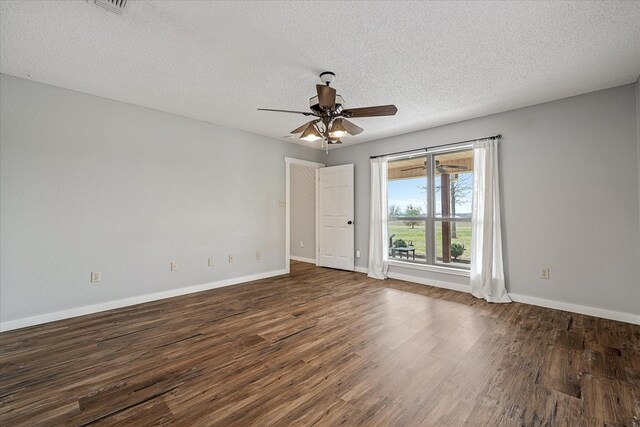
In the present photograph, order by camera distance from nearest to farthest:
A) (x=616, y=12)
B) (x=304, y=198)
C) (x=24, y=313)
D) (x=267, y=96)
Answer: (x=616, y=12)
(x=24, y=313)
(x=267, y=96)
(x=304, y=198)

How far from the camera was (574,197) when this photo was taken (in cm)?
330

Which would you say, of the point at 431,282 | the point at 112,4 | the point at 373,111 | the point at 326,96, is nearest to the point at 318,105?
the point at 326,96

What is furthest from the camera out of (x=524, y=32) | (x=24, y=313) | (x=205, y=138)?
(x=205, y=138)

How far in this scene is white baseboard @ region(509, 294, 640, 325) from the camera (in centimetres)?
296

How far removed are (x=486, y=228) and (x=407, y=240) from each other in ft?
4.68

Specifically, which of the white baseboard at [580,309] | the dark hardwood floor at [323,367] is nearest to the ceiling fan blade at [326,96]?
the dark hardwood floor at [323,367]

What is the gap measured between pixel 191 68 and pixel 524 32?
295 centimetres

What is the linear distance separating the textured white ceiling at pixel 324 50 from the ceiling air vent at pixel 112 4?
2.7 inches

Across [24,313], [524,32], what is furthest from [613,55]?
[24,313]

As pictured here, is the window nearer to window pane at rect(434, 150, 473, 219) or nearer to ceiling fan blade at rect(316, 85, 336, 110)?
→ window pane at rect(434, 150, 473, 219)

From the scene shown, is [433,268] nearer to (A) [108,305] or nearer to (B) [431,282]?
(B) [431,282]

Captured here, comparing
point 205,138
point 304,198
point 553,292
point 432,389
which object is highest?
point 205,138

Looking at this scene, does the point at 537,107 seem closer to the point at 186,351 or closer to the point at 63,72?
the point at 186,351

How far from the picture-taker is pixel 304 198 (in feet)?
22.8
